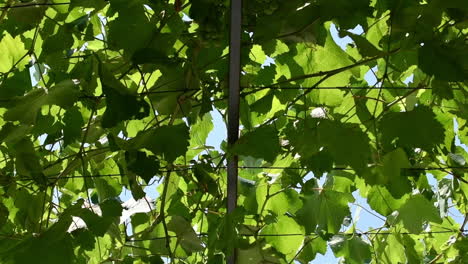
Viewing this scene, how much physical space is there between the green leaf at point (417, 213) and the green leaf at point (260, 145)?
59 cm

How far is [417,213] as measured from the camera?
1760 millimetres

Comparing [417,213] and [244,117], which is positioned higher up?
[244,117]

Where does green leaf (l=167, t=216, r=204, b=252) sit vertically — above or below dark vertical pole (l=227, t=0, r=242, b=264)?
below

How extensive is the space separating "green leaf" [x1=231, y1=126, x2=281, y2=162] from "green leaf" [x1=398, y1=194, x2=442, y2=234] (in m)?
0.59

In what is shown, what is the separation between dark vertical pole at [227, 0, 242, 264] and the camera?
115 centimetres

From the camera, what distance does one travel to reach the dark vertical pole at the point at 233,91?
3.79 feet

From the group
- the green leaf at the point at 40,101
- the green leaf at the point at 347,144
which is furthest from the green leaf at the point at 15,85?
the green leaf at the point at 347,144

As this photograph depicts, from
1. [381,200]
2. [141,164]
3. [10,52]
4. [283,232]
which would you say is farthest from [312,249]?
[10,52]

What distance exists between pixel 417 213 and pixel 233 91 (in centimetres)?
70

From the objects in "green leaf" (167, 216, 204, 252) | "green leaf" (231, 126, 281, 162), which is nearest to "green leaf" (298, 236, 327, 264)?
"green leaf" (167, 216, 204, 252)

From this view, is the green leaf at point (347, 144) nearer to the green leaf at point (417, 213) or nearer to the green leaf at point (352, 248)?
the green leaf at point (417, 213)

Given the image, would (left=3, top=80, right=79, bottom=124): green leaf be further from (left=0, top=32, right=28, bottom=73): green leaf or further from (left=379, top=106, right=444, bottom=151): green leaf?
(left=379, top=106, right=444, bottom=151): green leaf

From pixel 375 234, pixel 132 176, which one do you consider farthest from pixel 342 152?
pixel 375 234

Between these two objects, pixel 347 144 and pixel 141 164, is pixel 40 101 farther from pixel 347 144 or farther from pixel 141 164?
pixel 347 144
